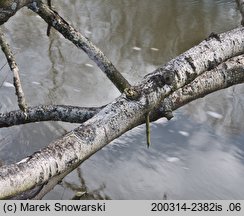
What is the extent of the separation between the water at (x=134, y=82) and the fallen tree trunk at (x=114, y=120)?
51.1 inches

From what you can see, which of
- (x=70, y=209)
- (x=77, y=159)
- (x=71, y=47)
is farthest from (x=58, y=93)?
(x=77, y=159)

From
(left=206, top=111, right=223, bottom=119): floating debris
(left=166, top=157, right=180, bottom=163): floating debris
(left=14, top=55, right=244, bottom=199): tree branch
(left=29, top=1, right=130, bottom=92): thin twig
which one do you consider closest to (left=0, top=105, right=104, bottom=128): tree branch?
(left=29, top=1, right=130, bottom=92): thin twig

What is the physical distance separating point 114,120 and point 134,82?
283cm

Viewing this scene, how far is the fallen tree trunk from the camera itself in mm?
1215

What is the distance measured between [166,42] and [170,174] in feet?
8.14

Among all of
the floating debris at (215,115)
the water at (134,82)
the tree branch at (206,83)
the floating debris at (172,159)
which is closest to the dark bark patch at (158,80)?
the tree branch at (206,83)

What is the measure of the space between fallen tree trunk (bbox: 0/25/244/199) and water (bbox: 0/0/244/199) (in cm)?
130

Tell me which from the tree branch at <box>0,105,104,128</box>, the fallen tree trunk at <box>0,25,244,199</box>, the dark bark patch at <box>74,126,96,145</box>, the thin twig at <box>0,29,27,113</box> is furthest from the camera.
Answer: the tree branch at <box>0,105,104,128</box>

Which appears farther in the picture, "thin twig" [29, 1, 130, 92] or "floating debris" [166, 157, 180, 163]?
"floating debris" [166, 157, 180, 163]

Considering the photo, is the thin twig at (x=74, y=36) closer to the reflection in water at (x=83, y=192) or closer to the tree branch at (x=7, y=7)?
the tree branch at (x=7, y=7)

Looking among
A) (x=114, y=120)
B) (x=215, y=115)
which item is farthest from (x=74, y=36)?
(x=215, y=115)

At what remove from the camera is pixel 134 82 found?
14.0ft

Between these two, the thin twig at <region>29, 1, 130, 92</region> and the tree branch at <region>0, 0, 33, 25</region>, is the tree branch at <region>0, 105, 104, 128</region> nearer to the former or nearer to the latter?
the thin twig at <region>29, 1, 130, 92</region>

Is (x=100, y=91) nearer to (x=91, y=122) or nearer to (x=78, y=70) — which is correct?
(x=78, y=70)
